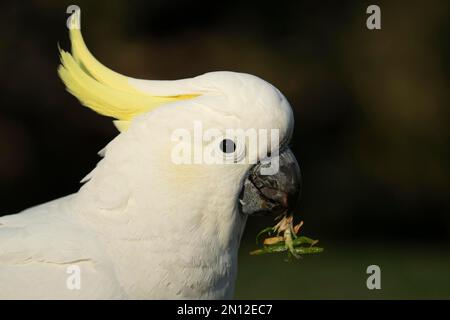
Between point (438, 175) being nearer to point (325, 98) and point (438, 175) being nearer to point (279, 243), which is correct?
point (325, 98)

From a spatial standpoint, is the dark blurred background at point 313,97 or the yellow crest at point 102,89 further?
the dark blurred background at point 313,97

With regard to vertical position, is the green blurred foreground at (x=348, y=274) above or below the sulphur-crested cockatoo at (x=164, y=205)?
below

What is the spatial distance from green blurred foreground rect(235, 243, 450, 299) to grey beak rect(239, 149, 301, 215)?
342cm

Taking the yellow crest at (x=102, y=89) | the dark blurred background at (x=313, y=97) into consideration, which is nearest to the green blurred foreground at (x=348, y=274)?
the dark blurred background at (x=313, y=97)

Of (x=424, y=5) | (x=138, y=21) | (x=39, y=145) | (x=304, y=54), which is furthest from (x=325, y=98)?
(x=39, y=145)

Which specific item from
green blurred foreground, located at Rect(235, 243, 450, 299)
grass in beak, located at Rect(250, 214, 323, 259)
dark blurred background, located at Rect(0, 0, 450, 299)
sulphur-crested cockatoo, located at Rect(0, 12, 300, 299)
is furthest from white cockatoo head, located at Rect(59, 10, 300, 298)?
dark blurred background, located at Rect(0, 0, 450, 299)

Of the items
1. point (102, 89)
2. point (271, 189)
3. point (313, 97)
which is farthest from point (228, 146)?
point (313, 97)

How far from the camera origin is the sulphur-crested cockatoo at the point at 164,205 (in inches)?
104

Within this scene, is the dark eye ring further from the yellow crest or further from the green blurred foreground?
the green blurred foreground

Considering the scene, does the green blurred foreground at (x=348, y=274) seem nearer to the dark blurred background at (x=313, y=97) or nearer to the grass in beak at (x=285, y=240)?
the dark blurred background at (x=313, y=97)

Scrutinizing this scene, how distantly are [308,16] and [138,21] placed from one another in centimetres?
184

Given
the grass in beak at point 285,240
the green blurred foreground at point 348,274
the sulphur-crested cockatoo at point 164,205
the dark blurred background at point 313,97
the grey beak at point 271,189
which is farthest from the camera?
the dark blurred background at point 313,97

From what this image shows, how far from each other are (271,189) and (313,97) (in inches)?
243

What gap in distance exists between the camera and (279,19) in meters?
→ 8.84
